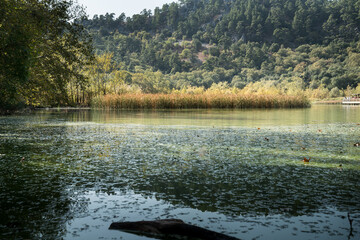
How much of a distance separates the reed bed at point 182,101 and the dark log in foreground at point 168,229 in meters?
26.9

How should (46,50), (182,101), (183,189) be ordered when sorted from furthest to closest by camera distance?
1. (182,101)
2. (46,50)
3. (183,189)

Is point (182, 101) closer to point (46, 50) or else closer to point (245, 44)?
point (46, 50)

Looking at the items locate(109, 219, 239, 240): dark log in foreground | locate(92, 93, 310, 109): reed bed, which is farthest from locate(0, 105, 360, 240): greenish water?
locate(92, 93, 310, 109): reed bed

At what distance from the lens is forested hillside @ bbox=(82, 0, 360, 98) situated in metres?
90.6

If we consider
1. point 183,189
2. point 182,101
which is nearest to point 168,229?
point 183,189

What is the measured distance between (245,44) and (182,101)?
88.8 meters

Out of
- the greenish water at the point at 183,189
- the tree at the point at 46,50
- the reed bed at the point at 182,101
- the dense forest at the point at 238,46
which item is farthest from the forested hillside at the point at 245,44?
the greenish water at the point at 183,189

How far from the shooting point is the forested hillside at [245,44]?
90.6 meters

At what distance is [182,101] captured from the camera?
3070 cm

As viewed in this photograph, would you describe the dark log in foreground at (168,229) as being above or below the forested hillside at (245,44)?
below

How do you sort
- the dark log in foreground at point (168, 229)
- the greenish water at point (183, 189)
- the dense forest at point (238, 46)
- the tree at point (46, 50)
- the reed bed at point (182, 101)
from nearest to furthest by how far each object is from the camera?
1. the dark log in foreground at point (168, 229)
2. the greenish water at point (183, 189)
3. the tree at point (46, 50)
4. the reed bed at point (182, 101)
5. the dense forest at point (238, 46)

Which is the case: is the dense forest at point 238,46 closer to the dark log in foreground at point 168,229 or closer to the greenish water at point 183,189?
the greenish water at point 183,189

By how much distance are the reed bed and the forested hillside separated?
4342 centimetres

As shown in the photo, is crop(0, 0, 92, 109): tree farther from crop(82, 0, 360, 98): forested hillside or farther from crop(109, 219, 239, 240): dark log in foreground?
crop(82, 0, 360, 98): forested hillside
